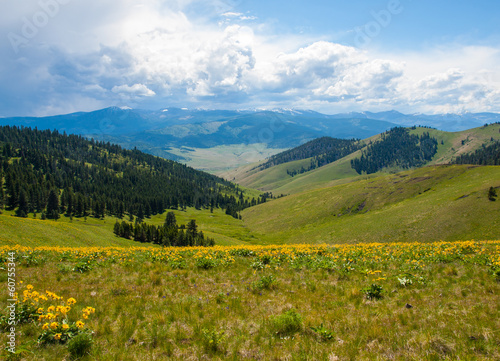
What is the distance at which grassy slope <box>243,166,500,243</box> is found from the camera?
6349 centimetres

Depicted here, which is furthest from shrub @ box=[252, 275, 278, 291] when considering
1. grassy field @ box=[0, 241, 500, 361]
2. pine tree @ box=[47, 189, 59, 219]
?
pine tree @ box=[47, 189, 59, 219]

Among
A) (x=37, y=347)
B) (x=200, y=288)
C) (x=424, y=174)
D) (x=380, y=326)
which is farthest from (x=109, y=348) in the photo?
(x=424, y=174)

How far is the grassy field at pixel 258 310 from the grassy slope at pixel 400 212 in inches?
2501

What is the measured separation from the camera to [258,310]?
8367mm

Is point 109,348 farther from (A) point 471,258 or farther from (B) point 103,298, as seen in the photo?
(A) point 471,258

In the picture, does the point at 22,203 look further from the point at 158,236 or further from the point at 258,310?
the point at 258,310

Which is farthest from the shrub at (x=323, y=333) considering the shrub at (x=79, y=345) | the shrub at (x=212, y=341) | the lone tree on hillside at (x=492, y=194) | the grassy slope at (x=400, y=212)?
the lone tree on hillside at (x=492, y=194)

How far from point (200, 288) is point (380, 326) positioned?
696cm

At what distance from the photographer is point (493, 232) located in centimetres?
5494

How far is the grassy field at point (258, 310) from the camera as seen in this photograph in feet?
18.9

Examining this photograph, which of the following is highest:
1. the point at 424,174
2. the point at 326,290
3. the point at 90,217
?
the point at 424,174

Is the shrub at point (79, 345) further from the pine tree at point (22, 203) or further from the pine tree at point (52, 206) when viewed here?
the pine tree at point (22, 203)

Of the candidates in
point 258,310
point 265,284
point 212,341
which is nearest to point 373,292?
point 265,284

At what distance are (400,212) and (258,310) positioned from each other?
90.5m
